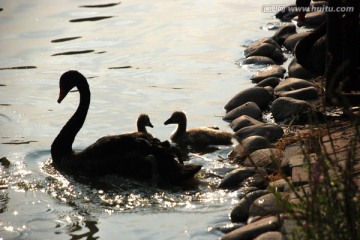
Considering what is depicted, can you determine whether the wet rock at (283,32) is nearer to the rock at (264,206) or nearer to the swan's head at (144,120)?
the swan's head at (144,120)

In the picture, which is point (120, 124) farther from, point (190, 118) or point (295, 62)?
point (295, 62)

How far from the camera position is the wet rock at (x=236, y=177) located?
851 cm

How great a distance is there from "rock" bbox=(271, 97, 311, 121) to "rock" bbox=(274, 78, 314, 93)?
641 millimetres

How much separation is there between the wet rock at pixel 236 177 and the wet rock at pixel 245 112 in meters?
2.26

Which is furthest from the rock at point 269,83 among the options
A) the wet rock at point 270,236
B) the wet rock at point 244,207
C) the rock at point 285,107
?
the wet rock at point 270,236

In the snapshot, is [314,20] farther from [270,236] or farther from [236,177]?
[270,236]

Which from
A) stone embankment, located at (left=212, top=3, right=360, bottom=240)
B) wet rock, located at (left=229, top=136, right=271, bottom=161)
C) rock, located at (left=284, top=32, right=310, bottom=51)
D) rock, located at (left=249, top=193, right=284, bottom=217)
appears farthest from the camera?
rock, located at (left=284, top=32, right=310, bottom=51)

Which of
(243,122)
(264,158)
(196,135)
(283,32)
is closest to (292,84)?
(243,122)

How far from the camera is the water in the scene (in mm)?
8039

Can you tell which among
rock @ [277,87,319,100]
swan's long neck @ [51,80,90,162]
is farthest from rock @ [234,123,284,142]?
swan's long neck @ [51,80,90,162]

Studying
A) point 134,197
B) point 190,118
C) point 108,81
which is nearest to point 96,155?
point 134,197

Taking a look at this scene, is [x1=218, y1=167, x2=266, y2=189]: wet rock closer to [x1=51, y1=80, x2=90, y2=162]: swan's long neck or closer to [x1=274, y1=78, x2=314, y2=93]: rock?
[x1=51, y1=80, x2=90, y2=162]: swan's long neck

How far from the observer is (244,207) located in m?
7.59

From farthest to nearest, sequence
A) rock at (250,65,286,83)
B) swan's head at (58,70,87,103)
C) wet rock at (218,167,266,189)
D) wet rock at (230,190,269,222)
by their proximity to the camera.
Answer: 1. rock at (250,65,286,83)
2. swan's head at (58,70,87,103)
3. wet rock at (218,167,266,189)
4. wet rock at (230,190,269,222)
